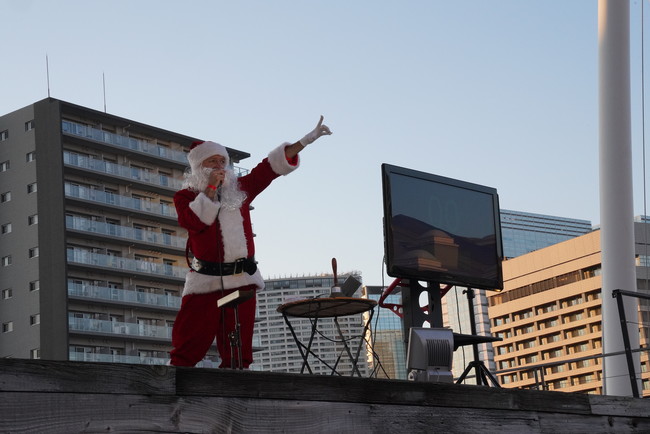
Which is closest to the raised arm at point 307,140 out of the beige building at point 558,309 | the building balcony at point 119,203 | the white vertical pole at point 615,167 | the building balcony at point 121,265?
the white vertical pole at point 615,167

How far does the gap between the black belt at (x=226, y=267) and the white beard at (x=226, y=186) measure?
32cm

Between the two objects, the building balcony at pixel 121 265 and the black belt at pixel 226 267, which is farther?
the building balcony at pixel 121 265

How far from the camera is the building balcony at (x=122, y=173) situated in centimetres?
6231

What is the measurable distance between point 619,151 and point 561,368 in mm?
145353

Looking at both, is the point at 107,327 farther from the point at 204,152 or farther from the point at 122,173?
the point at 204,152

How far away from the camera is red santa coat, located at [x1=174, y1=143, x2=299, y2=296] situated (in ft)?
16.8

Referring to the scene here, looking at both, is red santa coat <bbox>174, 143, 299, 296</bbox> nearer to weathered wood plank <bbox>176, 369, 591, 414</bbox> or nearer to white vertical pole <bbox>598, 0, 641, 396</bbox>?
weathered wood plank <bbox>176, 369, 591, 414</bbox>

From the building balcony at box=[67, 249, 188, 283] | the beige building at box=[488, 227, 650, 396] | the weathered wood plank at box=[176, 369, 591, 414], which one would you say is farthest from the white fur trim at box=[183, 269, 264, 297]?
the beige building at box=[488, 227, 650, 396]

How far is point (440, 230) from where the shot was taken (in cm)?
544

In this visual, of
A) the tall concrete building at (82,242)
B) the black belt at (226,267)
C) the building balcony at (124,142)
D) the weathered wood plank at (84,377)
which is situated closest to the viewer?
the weathered wood plank at (84,377)

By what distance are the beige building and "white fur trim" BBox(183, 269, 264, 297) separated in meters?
127

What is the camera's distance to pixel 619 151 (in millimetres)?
8570

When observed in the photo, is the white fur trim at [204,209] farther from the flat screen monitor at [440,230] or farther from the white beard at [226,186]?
the flat screen monitor at [440,230]

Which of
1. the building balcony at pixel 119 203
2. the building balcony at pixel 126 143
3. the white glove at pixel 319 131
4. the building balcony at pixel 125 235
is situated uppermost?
the building balcony at pixel 126 143
